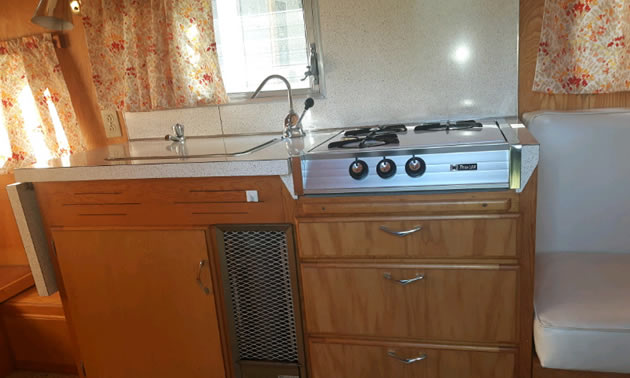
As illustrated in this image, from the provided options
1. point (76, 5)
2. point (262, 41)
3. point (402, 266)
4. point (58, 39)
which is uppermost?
point (76, 5)

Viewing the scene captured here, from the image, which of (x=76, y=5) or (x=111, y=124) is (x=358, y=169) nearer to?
(x=111, y=124)

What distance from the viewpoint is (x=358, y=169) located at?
1354 mm

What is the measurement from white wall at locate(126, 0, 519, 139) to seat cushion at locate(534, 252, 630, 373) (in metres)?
0.77

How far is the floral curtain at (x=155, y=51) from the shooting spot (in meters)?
1.98

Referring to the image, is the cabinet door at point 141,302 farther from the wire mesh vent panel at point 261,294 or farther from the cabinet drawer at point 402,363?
the cabinet drawer at point 402,363

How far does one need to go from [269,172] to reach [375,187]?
335 millimetres

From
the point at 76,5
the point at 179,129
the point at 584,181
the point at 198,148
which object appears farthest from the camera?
the point at 76,5

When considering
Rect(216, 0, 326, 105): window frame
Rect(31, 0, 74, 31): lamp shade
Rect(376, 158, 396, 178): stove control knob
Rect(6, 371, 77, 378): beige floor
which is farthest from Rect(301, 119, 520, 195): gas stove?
Rect(6, 371, 77, 378): beige floor

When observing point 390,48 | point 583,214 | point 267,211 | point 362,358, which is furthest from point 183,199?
point 583,214

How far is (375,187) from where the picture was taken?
137 cm

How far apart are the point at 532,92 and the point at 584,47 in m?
0.24

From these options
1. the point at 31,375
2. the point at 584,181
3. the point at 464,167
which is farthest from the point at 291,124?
the point at 31,375

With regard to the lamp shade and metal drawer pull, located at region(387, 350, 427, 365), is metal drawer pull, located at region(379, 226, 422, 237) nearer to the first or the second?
metal drawer pull, located at region(387, 350, 427, 365)

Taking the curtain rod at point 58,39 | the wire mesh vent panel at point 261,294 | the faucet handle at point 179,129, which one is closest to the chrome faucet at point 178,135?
the faucet handle at point 179,129
